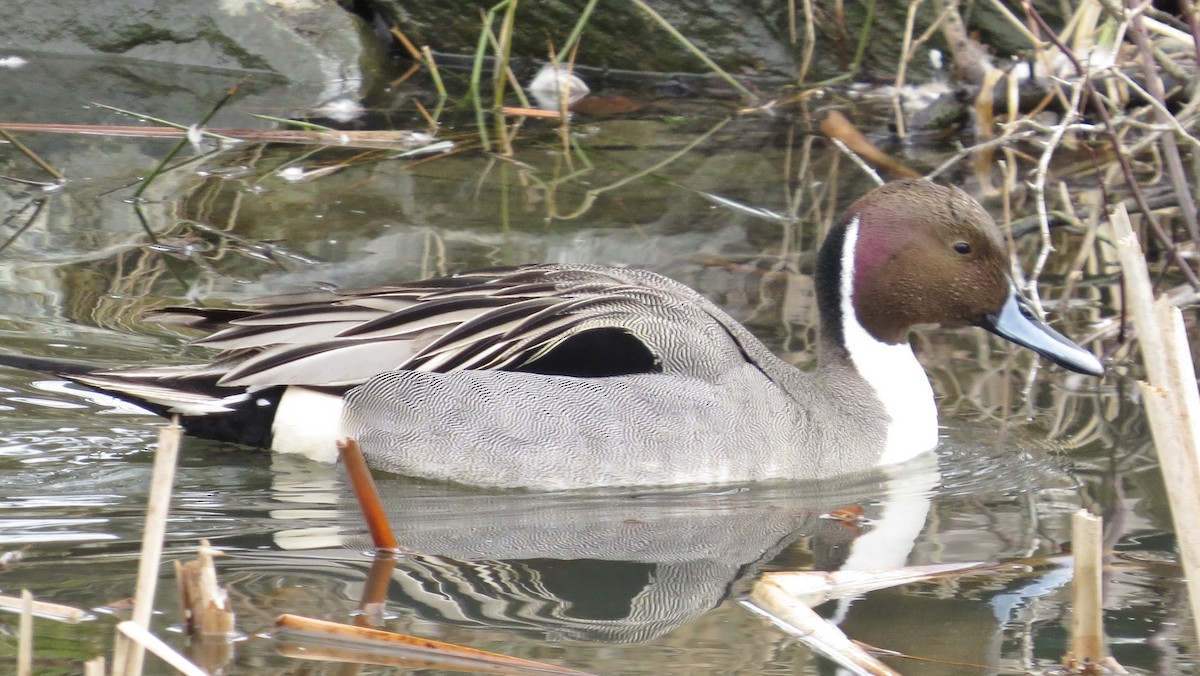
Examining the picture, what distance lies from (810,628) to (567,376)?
144 cm

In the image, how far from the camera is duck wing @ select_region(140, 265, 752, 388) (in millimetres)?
4078

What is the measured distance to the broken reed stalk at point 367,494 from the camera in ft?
9.68

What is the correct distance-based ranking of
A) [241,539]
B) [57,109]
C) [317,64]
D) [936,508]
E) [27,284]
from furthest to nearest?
1. [317,64]
2. [57,109]
3. [27,284]
4. [936,508]
5. [241,539]

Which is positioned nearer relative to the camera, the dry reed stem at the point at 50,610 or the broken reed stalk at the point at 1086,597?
the broken reed stalk at the point at 1086,597

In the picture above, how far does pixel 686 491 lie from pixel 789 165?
3.74 meters

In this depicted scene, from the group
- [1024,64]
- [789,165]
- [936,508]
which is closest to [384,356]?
[936,508]

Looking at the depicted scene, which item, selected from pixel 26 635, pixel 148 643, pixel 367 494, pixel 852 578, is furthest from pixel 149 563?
pixel 852 578

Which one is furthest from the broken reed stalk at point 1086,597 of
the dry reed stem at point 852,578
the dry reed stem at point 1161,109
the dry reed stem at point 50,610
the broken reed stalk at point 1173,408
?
the dry reed stem at point 1161,109

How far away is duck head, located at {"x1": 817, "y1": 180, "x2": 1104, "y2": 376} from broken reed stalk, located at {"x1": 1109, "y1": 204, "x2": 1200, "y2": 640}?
70.0 inches

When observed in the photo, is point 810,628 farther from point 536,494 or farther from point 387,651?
point 536,494

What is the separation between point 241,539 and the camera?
138 inches

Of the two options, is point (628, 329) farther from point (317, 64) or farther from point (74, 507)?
point (317, 64)

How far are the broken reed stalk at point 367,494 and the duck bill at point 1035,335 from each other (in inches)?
76.7

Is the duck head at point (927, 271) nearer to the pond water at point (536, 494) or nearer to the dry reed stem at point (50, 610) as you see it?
the pond water at point (536, 494)
